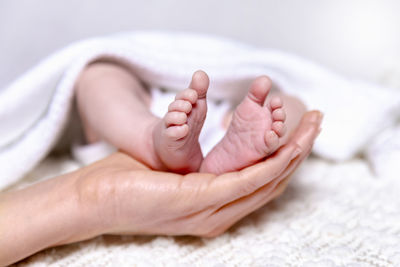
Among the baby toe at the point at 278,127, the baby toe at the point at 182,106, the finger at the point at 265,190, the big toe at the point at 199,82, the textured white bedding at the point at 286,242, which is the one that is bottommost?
the textured white bedding at the point at 286,242

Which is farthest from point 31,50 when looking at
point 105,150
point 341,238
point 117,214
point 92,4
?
point 341,238

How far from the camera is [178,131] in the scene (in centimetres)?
55

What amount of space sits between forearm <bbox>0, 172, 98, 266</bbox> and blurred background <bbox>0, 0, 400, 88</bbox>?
62 cm

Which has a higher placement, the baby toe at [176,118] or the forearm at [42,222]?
the baby toe at [176,118]

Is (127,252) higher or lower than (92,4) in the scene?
lower

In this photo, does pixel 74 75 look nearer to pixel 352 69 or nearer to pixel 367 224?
pixel 367 224

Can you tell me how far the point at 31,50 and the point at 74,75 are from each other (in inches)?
14.2

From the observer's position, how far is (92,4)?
3.94 feet

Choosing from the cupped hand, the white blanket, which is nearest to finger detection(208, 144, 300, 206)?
the cupped hand

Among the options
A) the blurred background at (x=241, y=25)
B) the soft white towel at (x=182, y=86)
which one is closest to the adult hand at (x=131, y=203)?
the soft white towel at (x=182, y=86)

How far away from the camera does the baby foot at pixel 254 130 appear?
57 cm

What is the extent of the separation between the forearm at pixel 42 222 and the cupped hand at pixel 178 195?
0.05ft

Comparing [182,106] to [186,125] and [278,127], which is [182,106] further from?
[278,127]

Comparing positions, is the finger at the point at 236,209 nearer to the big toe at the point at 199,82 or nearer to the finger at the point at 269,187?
the finger at the point at 269,187
